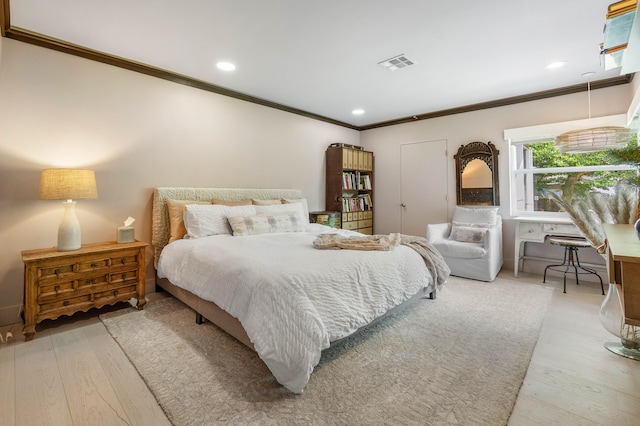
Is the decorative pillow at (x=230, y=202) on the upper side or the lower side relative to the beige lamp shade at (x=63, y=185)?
lower

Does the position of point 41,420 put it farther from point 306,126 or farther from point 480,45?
point 306,126

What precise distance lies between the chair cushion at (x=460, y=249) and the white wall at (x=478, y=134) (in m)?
0.93

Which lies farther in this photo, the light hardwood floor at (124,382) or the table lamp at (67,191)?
the table lamp at (67,191)

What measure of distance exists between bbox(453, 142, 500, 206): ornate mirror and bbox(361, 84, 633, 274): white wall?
8 centimetres

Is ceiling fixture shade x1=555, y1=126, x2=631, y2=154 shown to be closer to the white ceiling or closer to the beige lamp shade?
the white ceiling

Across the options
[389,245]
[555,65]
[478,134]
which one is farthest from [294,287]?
[478,134]

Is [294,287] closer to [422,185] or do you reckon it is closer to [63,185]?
[63,185]

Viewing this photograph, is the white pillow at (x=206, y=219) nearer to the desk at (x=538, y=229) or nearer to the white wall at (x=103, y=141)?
the white wall at (x=103, y=141)

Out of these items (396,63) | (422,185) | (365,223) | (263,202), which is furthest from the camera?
(365,223)

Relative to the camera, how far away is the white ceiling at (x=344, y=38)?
2.11m

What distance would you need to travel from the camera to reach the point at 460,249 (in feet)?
12.1

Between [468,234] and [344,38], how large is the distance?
2876mm

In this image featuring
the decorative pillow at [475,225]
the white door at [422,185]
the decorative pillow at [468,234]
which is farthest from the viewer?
the white door at [422,185]

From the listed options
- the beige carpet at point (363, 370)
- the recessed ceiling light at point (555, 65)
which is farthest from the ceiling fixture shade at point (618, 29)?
the beige carpet at point (363, 370)
